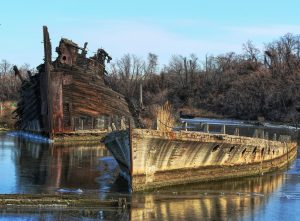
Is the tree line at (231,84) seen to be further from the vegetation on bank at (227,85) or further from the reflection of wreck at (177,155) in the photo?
the reflection of wreck at (177,155)

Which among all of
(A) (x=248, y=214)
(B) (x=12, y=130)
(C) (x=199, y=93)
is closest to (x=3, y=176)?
(A) (x=248, y=214)

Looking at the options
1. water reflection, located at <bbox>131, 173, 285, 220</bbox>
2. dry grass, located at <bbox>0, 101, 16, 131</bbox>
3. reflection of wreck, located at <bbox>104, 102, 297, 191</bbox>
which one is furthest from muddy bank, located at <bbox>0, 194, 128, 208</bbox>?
dry grass, located at <bbox>0, 101, 16, 131</bbox>

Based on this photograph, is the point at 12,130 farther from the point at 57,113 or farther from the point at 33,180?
the point at 33,180

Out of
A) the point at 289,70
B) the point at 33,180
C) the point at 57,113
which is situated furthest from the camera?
the point at 289,70

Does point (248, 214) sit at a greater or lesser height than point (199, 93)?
lesser

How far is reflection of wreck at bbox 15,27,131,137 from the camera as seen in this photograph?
42.2 meters

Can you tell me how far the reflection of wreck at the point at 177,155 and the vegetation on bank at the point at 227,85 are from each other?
39.8 m

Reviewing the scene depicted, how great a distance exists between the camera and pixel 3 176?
2217cm

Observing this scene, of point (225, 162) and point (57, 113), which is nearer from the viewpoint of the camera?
point (225, 162)

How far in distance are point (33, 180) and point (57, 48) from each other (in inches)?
990

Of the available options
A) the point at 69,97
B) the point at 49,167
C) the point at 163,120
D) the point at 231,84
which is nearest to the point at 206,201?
the point at 163,120

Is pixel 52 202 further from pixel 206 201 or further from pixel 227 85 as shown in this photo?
pixel 227 85

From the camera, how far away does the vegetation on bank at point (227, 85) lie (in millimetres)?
88438

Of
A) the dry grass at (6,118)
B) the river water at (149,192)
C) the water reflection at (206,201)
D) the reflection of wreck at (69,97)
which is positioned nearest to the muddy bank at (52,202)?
the river water at (149,192)
